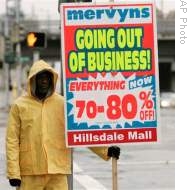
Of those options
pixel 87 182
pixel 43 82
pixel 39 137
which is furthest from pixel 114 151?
pixel 87 182

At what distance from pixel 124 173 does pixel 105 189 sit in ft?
7.62

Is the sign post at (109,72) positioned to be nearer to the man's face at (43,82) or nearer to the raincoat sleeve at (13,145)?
the man's face at (43,82)

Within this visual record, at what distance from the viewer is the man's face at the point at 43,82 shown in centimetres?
721

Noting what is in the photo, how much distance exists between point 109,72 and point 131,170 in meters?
8.59

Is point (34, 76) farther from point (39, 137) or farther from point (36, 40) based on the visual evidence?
point (36, 40)

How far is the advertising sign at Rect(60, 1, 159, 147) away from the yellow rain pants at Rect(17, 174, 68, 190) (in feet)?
1.12

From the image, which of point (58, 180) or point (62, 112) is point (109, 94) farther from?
point (58, 180)

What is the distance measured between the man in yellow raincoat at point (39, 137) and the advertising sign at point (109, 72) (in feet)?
0.41

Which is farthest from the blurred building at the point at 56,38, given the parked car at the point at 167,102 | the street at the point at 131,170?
the street at the point at 131,170

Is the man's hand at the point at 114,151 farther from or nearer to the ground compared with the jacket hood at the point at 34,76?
nearer to the ground

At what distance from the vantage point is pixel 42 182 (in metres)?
7.15

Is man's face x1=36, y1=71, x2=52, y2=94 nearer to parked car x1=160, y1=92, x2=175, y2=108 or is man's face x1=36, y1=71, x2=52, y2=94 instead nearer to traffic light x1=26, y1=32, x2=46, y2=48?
traffic light x1=26, y1=32, x2=46, y2=48

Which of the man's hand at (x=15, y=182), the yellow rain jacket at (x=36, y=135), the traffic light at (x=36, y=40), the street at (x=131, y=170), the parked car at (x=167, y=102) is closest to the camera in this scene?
the man's hand at (x=15, y=182)

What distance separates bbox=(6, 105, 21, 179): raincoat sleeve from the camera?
7.04m
